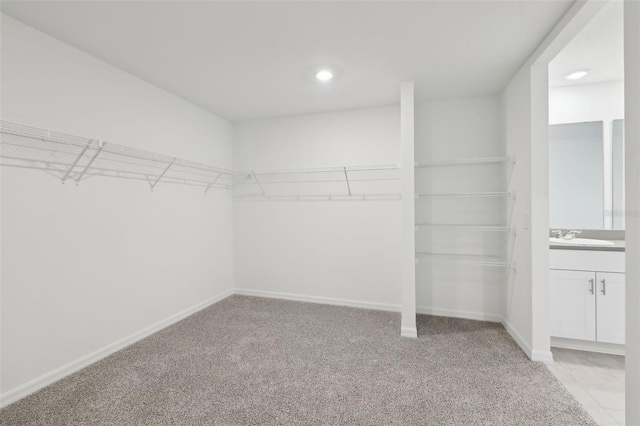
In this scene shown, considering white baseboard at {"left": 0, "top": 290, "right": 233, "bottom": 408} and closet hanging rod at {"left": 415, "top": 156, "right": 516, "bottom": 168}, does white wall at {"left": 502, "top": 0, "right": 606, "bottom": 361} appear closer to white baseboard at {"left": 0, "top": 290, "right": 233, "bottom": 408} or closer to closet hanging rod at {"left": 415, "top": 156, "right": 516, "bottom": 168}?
closet hanging rod at {"left": 415, "top": 156, "right": 516, "bottom": 168}

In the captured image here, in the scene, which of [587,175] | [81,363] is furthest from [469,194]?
[81,363]

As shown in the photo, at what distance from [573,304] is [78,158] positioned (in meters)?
3.84

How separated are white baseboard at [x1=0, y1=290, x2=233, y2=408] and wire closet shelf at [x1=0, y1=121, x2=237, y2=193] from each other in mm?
1275

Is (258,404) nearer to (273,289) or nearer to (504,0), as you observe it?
(273,289)

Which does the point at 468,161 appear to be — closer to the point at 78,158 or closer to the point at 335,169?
the point at 335,169

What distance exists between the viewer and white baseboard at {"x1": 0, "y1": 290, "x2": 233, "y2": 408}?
173 centimetres

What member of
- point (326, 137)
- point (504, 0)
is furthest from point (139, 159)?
point (504, 0)

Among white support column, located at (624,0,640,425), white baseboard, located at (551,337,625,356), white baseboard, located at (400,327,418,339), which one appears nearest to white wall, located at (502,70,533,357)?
white baseboard, located at (551,337,625,356)

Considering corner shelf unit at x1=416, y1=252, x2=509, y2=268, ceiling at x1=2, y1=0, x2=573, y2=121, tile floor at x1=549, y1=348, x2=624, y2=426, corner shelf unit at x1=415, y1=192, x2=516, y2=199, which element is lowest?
tile floor at x1=549, y1=348, x2=624, y2=426

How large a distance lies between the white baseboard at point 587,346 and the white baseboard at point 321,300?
53.4 inches

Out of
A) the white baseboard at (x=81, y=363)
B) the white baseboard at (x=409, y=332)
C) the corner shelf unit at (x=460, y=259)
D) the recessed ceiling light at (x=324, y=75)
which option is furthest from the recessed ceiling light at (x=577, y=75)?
the white baseboard at (x=81, y=363)

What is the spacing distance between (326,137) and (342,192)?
2.23ft

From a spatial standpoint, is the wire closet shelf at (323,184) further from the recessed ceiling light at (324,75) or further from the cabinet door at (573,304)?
the cabinet door at (573,304)

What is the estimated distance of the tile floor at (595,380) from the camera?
163 centimetres
